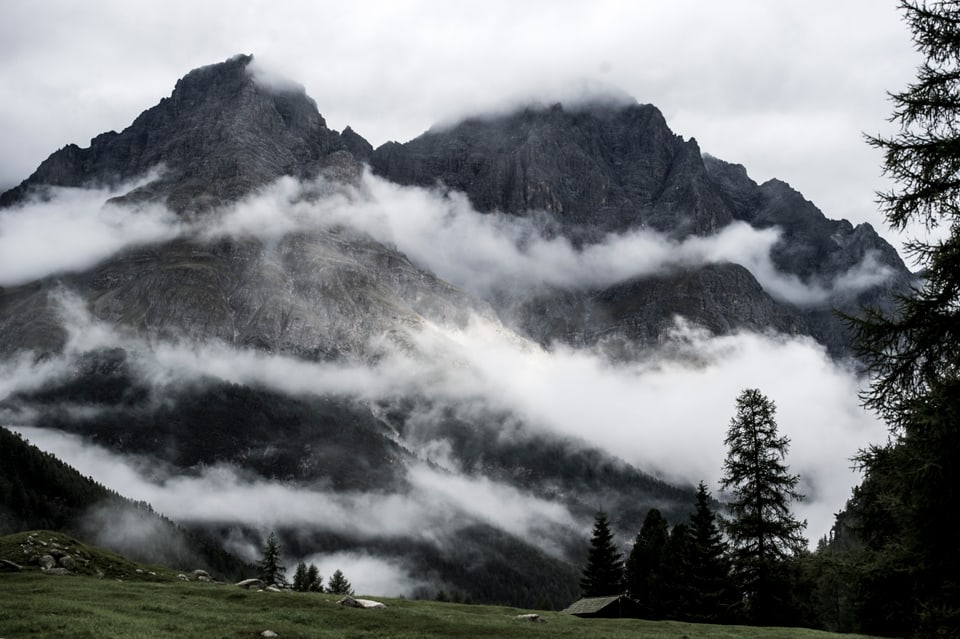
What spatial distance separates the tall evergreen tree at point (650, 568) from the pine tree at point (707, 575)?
→ 13.8 meters

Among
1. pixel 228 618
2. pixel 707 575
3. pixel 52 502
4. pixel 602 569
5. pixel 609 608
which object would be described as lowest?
pixel 609 608

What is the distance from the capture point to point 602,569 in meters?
85.2

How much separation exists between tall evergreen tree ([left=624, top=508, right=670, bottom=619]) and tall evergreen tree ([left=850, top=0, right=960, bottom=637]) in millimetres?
60031

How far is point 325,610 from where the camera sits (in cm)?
3928

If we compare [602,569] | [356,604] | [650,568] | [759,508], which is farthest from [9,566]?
[650,568]

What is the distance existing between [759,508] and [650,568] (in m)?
40.5

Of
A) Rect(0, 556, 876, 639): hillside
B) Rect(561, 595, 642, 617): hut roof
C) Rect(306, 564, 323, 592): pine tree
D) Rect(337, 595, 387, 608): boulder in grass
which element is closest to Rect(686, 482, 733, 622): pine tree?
Rect(561, 595, 642, 617): hut roof

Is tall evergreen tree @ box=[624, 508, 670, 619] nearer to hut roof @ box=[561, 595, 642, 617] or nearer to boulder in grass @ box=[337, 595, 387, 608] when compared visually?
hut roof @ box=[561, 595, 642, 617]

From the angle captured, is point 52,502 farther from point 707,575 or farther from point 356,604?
point 707,575

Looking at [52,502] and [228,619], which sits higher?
[228,619]

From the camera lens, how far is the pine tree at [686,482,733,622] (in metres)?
53.2

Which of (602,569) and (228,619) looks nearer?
(228,619)

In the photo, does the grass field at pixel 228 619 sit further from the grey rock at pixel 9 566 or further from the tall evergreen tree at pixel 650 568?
the tall evergreen tree at pixel 650 568

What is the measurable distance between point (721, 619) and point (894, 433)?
132ft
